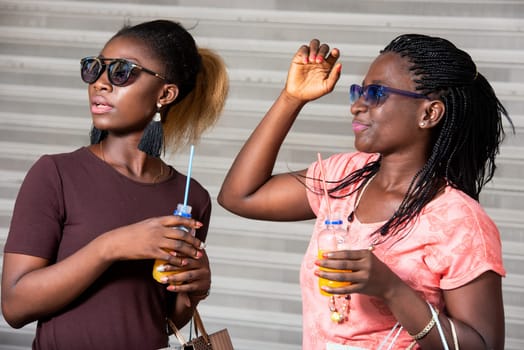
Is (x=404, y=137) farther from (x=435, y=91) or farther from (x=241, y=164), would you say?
(x=241, y=164)

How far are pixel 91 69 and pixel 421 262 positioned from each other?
1190mm

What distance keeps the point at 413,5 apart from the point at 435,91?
2.17m

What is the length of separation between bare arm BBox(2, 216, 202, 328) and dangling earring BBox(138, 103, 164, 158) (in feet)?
1.23

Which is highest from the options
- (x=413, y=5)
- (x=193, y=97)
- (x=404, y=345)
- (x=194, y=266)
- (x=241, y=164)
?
(x=413, y=5)

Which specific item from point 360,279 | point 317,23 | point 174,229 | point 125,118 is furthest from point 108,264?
point 317,23

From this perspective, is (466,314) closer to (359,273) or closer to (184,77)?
(359,273)

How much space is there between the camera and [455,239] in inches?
96.0

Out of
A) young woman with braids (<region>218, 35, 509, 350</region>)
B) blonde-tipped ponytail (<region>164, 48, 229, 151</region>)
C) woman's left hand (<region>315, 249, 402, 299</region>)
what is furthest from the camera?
blonde-tipped ponytail (<region>164, 48, 229, 151</region>)

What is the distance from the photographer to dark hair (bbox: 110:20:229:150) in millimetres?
2918

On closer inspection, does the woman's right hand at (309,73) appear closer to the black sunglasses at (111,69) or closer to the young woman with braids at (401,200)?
the young woman with braids at (401,200)

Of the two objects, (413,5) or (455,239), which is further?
(413,5)

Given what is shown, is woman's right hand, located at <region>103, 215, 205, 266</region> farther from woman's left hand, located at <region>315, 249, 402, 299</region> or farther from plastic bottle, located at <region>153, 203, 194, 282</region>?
woman's left hand, located at <region>315, 249, 402, 299</region>

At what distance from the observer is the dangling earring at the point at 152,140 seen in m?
2.80

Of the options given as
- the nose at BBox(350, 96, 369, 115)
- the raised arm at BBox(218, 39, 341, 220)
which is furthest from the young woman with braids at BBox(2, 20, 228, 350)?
the nose at BBox(350, 96, 369, 115)
